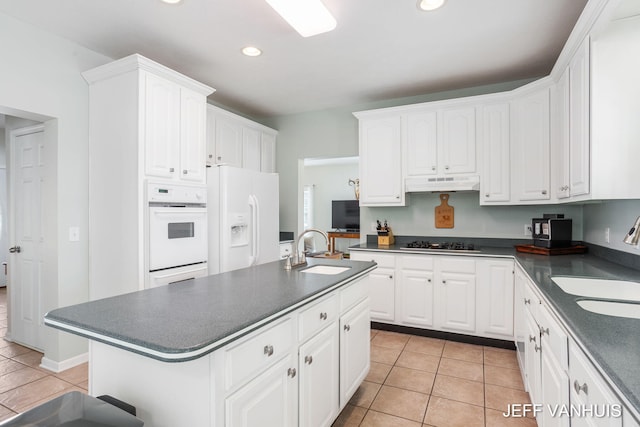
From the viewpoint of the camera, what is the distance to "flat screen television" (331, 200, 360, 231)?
8.44 m

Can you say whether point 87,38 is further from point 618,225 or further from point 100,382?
point 618,225

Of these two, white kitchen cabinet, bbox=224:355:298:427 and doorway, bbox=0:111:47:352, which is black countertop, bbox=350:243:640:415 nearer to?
white kitchen cabinet, bbox=224:355:298:427

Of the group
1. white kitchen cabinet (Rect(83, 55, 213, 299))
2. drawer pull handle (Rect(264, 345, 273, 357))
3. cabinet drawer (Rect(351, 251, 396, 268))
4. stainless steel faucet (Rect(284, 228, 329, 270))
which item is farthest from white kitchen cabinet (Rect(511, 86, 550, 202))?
white kitchen cabinet (Rect(83, 55, 213, 299))

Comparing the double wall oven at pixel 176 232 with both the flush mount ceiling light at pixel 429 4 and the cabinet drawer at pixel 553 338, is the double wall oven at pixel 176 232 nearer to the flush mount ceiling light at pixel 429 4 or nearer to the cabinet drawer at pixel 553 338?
the flush mount ceiling light at pixel 429 4

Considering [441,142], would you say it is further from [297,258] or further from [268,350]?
[268,350]

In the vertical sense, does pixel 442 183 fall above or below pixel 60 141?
below

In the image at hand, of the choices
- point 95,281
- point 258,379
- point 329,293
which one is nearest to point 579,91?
point 329,293

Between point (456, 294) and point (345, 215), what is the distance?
17.5ft

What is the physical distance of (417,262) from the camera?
137 inches

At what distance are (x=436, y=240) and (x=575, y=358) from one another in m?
2.83

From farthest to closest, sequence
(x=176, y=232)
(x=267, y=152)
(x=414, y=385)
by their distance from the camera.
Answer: (x=267, y=152), (x=176, y=232), (x=414, y=385)

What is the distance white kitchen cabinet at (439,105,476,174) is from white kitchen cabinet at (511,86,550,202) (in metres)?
0.37

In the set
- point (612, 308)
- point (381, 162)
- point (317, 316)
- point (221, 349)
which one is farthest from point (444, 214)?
point (221, 349)

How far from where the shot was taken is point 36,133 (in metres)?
3.04
